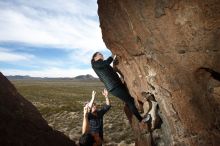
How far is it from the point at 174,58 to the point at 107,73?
368 cm

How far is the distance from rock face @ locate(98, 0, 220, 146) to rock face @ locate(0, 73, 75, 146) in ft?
16.7

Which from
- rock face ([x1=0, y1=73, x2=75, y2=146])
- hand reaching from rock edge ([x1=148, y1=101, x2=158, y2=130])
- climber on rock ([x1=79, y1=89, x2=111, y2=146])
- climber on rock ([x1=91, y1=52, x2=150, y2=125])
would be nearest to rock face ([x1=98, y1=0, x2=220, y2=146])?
hand reaching from rock edge ([x1=148, y1=101, x2=158, y2=130])

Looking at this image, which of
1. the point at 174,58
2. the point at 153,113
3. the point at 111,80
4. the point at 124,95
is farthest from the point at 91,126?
the point at 174,58

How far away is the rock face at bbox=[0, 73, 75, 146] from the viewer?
50.0 ft

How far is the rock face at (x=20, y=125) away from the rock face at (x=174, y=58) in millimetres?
5076

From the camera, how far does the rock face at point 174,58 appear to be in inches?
419

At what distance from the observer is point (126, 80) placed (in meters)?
14.3

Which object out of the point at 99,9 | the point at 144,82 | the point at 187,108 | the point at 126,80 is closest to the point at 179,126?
the point at 187,108

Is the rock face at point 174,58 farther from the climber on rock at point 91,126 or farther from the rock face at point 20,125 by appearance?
the rock face at point 20,125

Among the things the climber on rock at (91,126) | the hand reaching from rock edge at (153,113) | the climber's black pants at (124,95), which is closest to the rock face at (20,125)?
the climber on rock at (91,126)

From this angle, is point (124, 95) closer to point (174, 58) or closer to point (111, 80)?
point (111, 80)

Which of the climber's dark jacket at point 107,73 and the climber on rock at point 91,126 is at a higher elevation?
the climber's dark jacket at point 107,73

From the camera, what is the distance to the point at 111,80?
14.5 metres

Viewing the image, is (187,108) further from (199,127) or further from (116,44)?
(116,44)
